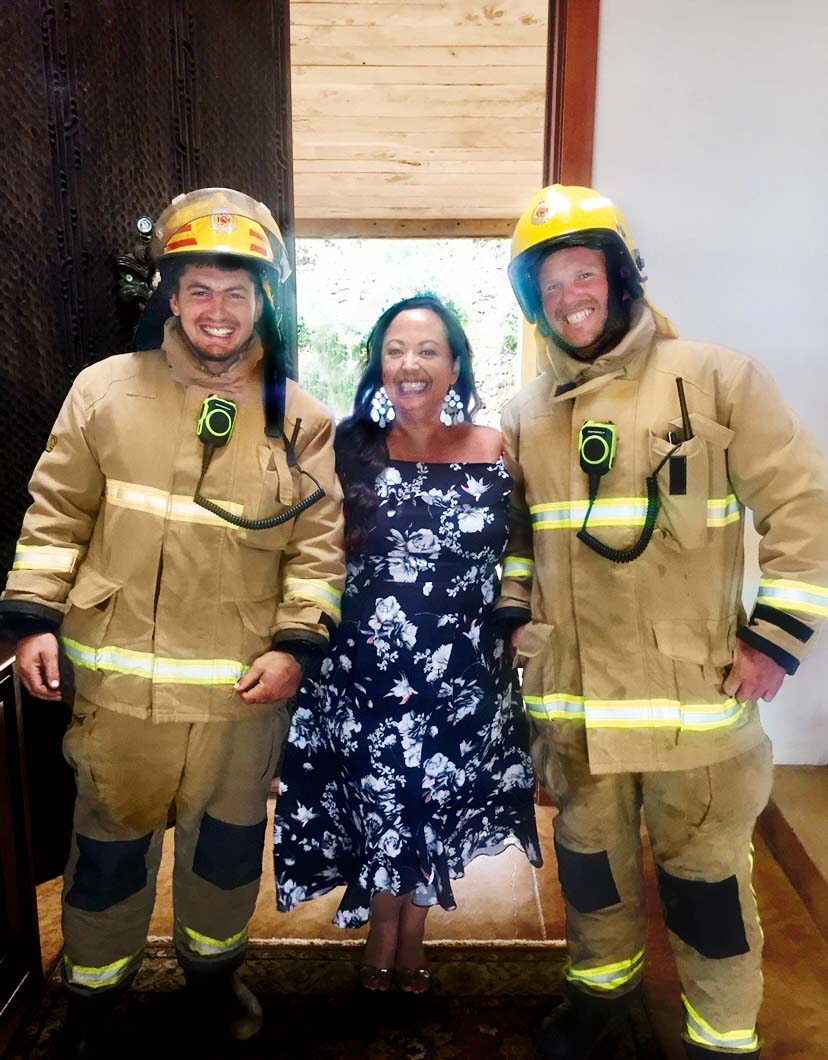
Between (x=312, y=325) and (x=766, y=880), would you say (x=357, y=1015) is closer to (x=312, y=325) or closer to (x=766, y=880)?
(x=766, y=880)

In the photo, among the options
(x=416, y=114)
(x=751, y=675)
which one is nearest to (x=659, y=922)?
(x=751, y=675)

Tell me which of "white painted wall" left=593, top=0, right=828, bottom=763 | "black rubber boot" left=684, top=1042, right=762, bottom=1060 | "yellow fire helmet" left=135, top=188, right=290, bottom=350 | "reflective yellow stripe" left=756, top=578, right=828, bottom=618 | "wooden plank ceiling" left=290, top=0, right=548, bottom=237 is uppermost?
"wooden plank ceiling" left=290, top=0, right=548, bottom=237

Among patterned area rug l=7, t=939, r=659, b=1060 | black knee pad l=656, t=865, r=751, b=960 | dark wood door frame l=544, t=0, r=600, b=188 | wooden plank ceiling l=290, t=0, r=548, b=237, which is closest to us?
black knee pad l=656, t=865, r=751, b=960

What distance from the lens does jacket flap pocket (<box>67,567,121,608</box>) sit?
1.47 metres

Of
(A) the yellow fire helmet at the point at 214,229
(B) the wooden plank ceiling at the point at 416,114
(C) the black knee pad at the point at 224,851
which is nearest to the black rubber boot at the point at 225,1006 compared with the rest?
(C) the black knee pad at the point at 224,851

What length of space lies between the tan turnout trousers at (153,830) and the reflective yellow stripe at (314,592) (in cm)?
29

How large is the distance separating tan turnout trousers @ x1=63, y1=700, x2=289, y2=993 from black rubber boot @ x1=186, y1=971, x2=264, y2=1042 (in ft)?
0.18

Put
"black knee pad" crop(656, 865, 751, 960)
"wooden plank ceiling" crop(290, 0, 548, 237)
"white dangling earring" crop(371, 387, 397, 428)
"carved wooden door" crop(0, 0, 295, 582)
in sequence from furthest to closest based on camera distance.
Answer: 1. "wooden plank ceiling" crop(290, 0, 548, 237)
2. "carved wooden door" crop(0, 0, 295, 582)
3. "white dangling earring" crop(371, 387, 397, 428)
4. "black knee pad" crop(656, 865, 751, 960)

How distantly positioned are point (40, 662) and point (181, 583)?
0.32 meters

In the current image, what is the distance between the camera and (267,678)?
1512mm

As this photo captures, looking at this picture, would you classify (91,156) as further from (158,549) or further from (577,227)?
(577,227)

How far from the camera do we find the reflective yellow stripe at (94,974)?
5.15ft

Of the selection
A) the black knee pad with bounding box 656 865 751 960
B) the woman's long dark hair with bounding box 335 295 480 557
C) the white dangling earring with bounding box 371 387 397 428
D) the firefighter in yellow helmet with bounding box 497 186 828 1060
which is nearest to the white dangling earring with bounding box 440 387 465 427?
the woman's long dark hair with bounding box 335 295 480 557

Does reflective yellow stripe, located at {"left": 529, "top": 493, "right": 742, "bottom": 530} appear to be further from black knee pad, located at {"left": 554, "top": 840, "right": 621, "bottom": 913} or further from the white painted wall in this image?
the white painted wall
